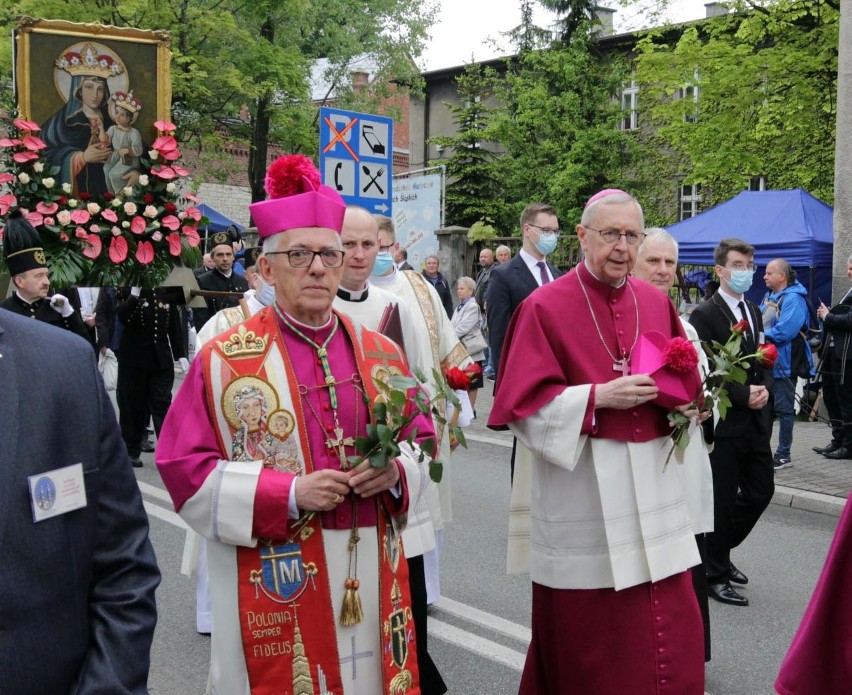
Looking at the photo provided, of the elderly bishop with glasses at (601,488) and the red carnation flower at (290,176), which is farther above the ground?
the red carnation flower at (290,176)

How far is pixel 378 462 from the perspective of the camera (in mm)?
2820

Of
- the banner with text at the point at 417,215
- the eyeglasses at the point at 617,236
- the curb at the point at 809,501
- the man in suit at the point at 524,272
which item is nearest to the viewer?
the eyeglasses at the point at 617,236

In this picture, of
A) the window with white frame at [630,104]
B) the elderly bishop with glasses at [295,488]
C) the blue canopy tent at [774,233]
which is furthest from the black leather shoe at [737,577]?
the window with white frame at [630,104]

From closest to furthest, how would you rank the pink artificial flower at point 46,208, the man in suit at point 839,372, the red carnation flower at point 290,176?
the red carnation flower at point 290,176 → the pink artificial flower at point 46,208 → the man in suit at point 839,372

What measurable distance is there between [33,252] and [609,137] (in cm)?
2562

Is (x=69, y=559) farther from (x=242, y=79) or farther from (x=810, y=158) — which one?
(x=242, y=79)

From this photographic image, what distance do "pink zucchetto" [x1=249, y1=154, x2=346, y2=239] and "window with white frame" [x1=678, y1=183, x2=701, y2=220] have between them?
2680 centimetres

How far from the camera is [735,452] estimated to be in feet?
18.6

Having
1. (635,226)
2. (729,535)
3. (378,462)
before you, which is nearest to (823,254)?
(729,535)

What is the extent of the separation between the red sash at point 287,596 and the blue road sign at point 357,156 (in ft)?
21.8

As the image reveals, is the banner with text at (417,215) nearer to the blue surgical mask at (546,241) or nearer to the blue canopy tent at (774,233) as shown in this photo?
the blue canopy tent at (774,233)

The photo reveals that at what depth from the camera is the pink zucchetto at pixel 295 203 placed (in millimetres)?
3072

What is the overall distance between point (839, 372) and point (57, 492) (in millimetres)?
9699

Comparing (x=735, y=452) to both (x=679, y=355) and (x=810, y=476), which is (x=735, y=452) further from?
(x=810, y=476)
